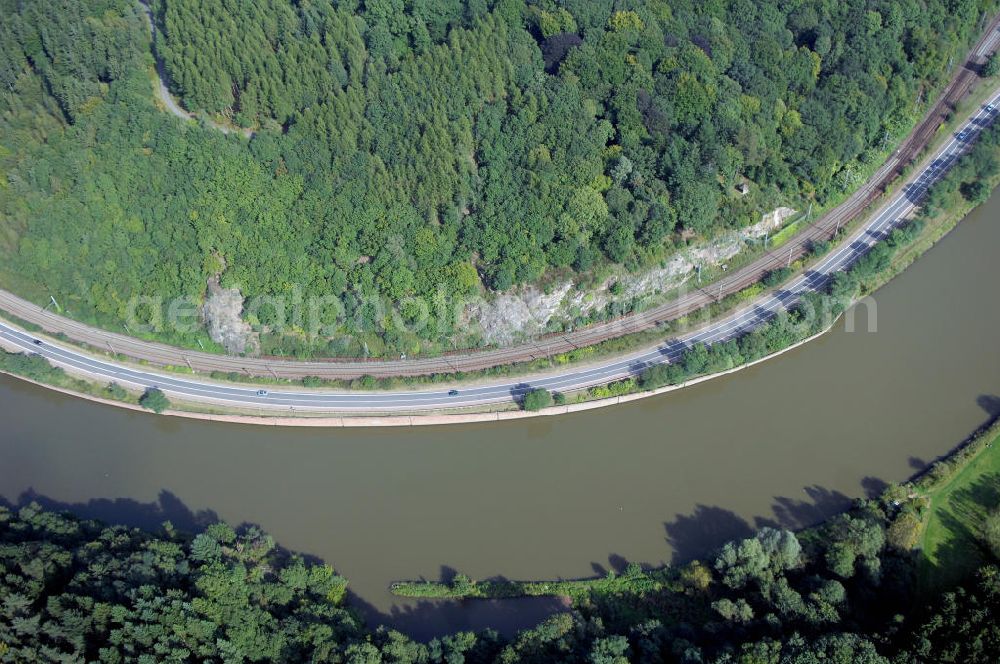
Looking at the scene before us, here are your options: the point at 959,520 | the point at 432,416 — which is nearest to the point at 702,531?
the point at 959,520

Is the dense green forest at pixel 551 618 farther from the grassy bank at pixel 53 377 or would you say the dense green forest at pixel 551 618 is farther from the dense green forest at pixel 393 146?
the dense green forest at pixel 393 146

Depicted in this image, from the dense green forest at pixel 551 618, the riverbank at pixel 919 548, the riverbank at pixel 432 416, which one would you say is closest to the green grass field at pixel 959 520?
the riverbank at pixel 919 548

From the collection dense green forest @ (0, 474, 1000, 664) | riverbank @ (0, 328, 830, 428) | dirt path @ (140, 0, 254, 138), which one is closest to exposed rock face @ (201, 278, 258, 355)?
riverbank @ (0, 328, 830, 428)

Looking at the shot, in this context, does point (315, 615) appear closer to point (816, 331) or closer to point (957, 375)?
point (816, 331)

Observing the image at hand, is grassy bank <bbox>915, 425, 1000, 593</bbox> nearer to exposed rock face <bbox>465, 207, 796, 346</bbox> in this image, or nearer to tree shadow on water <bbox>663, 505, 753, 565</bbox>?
tree shadow on water <bbox>663, 505, 753, 565</bbox>

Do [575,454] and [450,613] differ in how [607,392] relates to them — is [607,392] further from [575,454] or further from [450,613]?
[450,613]

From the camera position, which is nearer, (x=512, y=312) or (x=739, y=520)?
(x=739, y=520)
